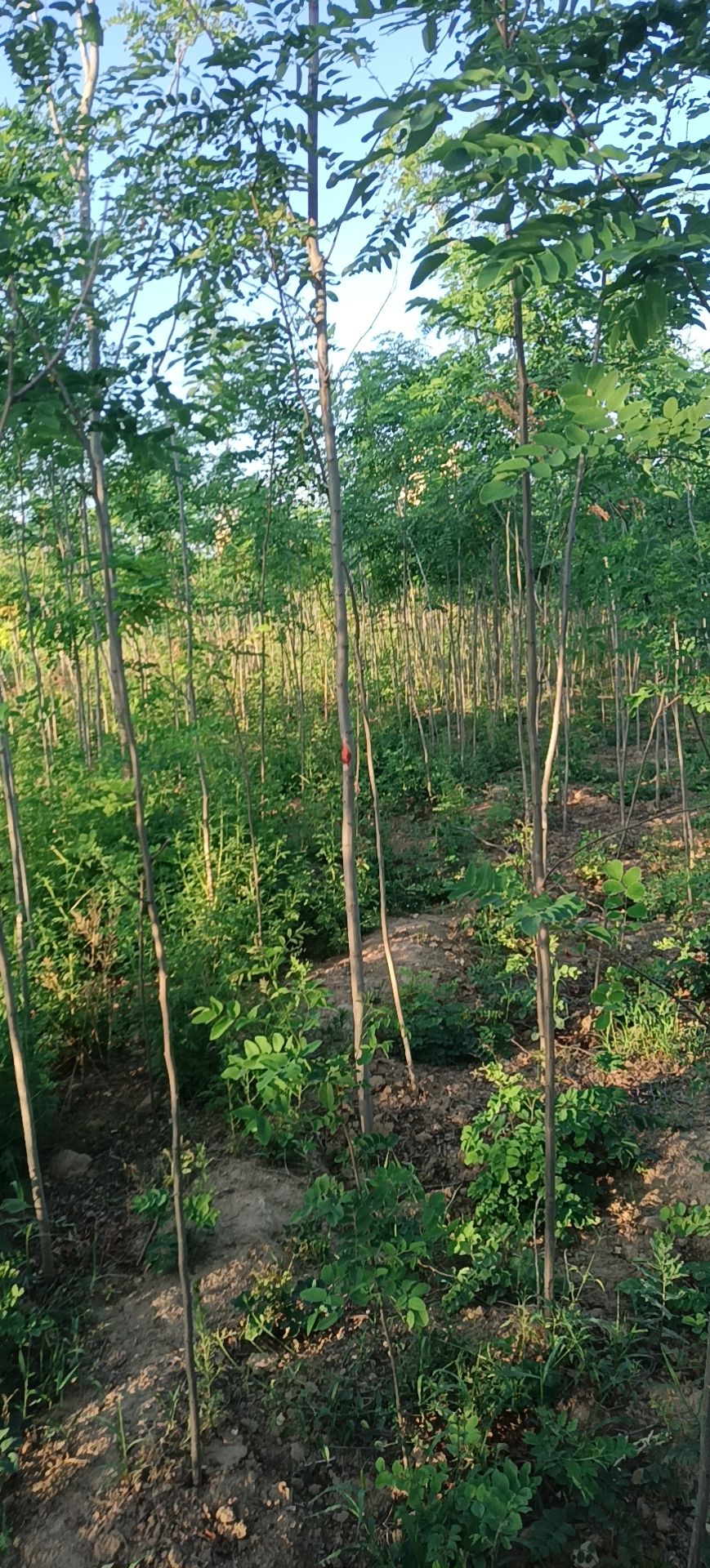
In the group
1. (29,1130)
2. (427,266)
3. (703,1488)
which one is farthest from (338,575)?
(703,1488)

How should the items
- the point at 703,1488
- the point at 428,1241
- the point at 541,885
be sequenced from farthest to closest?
1. the point at 541,885
2. the point at 428,1241
3. the point at 703,1488

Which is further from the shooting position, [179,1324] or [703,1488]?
[179,1324]

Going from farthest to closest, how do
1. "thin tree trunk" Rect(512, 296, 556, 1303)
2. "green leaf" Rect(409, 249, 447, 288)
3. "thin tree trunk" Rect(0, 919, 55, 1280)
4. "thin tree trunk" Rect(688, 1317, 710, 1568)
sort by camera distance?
"thin tree trunk" Rect(0, 919, 55, 1280) < "thin tree trunk" Rect(512, 296, 556, 1303) < "thin tree trunk" Rect(688, 1317, 710, 1568) < "green leaf" Rect(409, 249, 447, 288)

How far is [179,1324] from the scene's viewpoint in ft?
9.73

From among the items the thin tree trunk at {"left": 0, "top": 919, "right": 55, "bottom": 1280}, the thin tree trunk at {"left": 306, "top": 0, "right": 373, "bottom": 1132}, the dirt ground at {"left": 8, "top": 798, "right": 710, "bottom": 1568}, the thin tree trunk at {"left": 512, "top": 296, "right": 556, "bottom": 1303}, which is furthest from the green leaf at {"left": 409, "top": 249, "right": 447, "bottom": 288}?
the dirt ground at {"left": 8, "top": 798, "right": 710, "bottom": 1568}

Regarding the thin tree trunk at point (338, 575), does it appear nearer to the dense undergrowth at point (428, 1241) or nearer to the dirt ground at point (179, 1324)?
the dense undergrowth at point (428, 1241)

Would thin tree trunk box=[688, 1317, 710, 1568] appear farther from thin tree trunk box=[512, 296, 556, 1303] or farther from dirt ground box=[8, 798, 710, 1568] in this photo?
thin tree trunk box=[512, 296, 556, 1303]

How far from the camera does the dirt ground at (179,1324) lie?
231 centimetres

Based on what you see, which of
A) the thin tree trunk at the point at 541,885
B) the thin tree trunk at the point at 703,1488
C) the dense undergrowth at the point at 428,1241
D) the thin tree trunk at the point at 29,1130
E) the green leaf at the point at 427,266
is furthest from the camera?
the thin tree trunk at the point at 29,1130

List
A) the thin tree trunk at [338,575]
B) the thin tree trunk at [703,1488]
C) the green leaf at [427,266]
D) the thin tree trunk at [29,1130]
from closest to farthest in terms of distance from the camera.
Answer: the green leaf at [427,266]
the thin tree trunk at [703,1488]
the thin tree trunk at [29,1130]
the thin tree trunk at [338,575]

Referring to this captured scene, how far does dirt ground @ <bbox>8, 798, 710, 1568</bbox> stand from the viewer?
231 centimetres

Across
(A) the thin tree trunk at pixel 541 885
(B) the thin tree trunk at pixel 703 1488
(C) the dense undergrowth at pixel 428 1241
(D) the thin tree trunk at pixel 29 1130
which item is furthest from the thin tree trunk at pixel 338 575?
(B) the thin tree trunk at pixel 703 1488

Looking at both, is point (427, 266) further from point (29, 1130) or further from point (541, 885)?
point (29, 1130)

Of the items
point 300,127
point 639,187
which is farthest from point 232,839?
point 639,187
